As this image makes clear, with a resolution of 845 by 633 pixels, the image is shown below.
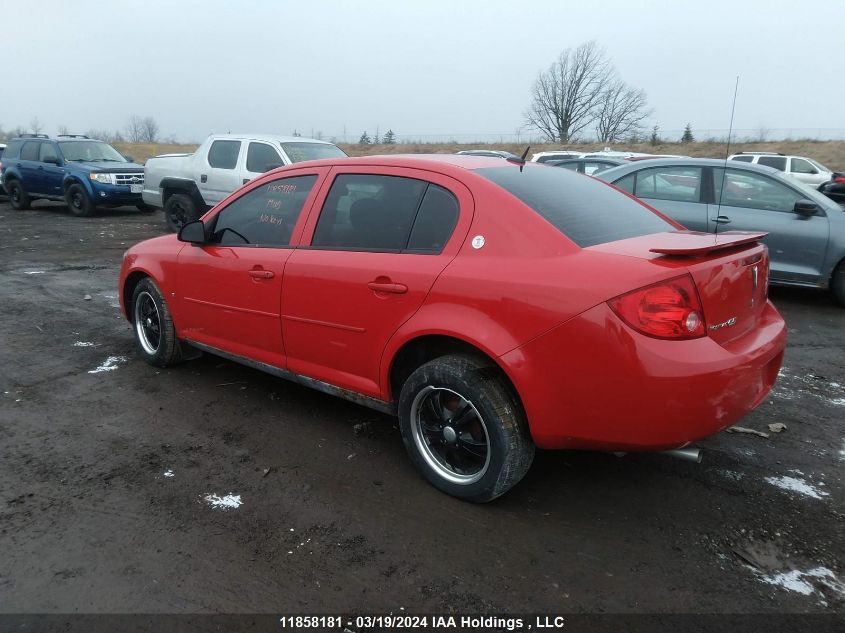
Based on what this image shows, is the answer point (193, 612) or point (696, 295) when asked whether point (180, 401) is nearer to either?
point (193, 612)

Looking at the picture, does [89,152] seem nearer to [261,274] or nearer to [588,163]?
[588,163]

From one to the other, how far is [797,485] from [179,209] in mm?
10594

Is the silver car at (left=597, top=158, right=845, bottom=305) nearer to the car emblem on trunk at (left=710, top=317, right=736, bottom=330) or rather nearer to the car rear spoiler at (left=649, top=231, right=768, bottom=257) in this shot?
the car rear spoiler at (left=649, top=231, right=768, bottom=257)

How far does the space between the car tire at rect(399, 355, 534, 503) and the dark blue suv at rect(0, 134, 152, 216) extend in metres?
14.1

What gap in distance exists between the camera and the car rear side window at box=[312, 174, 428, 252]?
10.7 ft

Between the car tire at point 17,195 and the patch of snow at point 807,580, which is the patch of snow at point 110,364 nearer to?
the patch of snow at point 807,580

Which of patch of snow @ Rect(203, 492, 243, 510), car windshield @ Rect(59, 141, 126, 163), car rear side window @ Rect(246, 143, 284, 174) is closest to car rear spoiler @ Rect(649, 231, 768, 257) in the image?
patch of snow @ Rect(203, 492, 243, 510)

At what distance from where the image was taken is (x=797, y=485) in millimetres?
3209

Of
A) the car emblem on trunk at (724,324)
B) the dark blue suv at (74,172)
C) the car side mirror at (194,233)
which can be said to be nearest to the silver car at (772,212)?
the car emblem on trunk at (724,324)

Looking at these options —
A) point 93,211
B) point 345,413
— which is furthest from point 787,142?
point 345,413

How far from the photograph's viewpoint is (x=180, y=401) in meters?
4.25

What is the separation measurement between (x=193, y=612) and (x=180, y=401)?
2.15 meters

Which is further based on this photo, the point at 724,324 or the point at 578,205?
the point at 578,205

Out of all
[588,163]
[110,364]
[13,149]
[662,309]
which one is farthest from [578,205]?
[13,149]
